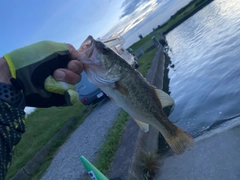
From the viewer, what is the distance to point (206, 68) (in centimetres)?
1256

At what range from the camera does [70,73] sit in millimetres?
2205

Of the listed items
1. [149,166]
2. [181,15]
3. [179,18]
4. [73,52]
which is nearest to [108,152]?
[149,166]

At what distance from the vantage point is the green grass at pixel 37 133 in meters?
11.6

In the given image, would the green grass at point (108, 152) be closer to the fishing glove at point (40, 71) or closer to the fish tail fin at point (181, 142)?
the fish tail fin at point (181, 142)

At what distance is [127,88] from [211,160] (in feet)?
10.6

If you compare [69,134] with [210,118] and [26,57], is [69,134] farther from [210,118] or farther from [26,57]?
[26,57]

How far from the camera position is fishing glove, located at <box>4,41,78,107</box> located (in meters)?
2.03

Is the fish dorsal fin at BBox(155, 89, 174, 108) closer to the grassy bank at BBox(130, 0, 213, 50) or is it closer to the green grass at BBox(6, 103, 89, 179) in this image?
the green grass at BBox(6, 103, 89, 179)

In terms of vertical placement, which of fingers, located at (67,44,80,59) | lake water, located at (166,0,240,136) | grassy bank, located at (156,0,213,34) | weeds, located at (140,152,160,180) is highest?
fingers, located at (67,44,80,59)

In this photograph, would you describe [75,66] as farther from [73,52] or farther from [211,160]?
[211,160]

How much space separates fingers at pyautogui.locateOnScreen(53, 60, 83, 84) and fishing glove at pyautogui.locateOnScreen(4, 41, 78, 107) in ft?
0.11

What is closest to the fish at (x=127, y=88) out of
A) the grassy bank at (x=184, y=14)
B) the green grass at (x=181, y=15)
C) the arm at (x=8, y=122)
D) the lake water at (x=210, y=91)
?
the arm at (x=8, y=122)

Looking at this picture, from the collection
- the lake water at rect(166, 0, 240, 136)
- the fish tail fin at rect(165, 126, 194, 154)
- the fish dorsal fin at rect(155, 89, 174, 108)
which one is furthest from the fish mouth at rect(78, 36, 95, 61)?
the lake water at rect(166, 0, 240, 136)

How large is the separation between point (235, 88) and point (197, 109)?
1198 millimetres
